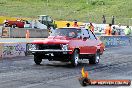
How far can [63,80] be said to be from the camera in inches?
524

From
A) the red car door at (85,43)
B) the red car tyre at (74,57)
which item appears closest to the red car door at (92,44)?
the red car door at (85,43)

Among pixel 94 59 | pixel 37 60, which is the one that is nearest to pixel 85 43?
pixel 94 59

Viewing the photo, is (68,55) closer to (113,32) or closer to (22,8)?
(113,32)

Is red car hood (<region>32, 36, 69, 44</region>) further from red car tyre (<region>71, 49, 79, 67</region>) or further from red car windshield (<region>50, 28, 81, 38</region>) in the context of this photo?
red car tyre (<region>71, 49, 79, 67</region>)

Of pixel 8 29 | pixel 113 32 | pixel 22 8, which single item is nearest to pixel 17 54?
pixel 8 29

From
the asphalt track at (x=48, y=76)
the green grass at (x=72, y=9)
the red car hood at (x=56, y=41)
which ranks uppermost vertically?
the green grass at (x=72, y=9)

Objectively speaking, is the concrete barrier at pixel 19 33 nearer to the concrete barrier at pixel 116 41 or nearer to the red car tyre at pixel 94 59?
the concrete barrier at pixel 116 41

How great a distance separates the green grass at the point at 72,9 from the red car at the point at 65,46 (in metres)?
40.4

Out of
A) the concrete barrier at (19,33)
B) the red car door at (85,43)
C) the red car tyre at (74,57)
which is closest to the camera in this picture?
the red car tyre at (74,57)

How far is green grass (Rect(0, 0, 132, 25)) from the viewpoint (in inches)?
2657

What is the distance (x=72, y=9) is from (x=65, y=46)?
5852 centimetres

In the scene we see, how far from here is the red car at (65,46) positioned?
1719 cm

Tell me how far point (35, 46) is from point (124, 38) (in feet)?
75.1

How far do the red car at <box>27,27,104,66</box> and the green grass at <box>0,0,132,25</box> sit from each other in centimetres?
4039
